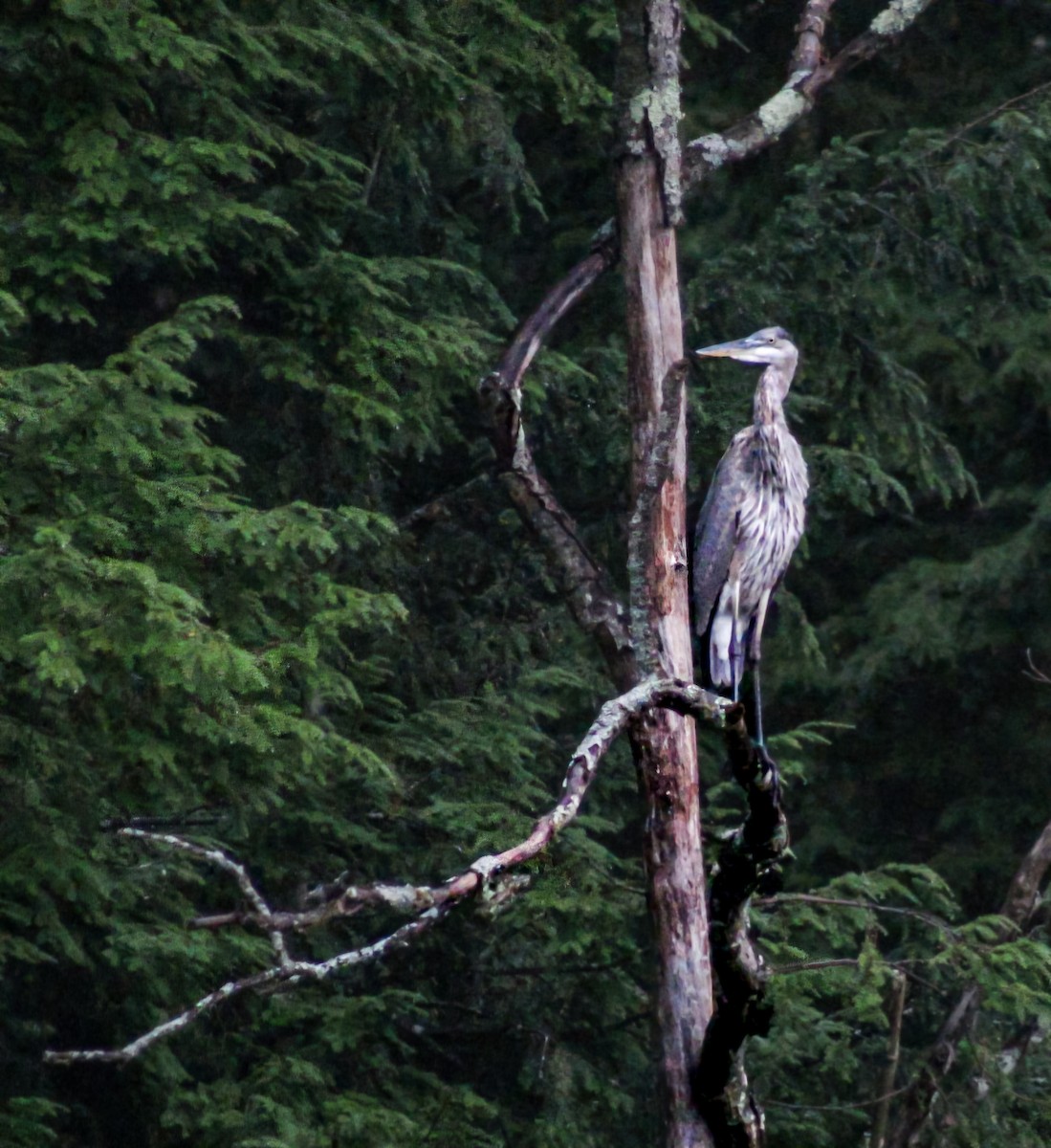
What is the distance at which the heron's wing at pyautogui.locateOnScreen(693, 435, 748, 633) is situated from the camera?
6.08 m

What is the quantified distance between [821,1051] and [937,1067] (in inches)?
24.6

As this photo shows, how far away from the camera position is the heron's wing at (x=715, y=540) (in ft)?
20.0

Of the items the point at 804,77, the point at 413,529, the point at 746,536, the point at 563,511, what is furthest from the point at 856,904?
the point at 804,77

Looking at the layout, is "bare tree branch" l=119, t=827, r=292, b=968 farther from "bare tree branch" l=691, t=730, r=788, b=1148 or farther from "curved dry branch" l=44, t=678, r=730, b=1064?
"bare tree branch" l=691, t=730, r=788, b=1148

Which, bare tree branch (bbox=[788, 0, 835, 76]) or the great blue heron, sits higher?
bare tree branch (bbox=[788, 0, 835, 76])

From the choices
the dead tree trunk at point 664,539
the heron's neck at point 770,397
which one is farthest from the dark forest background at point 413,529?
the heron's neck at point 770,397

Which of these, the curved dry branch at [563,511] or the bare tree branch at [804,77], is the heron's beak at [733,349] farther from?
the bare tree branch at [804,77]

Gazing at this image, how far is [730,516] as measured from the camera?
6.13 metres

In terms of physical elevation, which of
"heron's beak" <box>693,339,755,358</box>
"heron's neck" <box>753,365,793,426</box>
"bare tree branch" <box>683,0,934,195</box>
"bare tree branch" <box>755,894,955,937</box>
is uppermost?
"bare tree branch" <box>683,0,934,195</box>

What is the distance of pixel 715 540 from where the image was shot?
610 cm

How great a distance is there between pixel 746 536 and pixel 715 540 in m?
0.11

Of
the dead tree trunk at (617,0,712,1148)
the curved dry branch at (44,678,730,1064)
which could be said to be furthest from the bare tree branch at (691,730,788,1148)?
the dead tree trunk at (617,0,712,1148)

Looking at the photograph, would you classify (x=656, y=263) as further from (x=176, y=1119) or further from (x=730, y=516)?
(x=176, y=1119)

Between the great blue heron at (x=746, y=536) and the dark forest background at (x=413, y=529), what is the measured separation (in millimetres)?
1275
